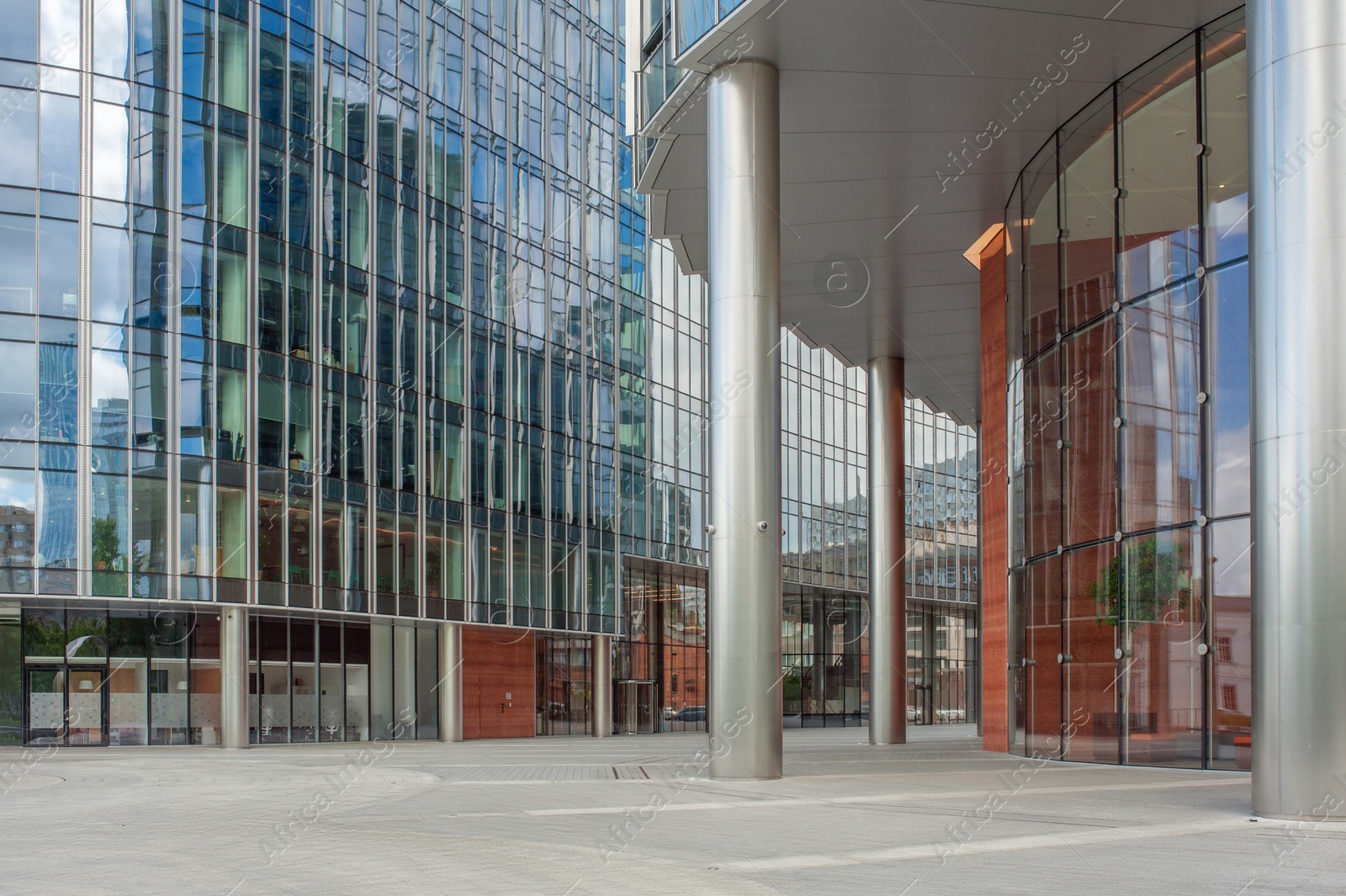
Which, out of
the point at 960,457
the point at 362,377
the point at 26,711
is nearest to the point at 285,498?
the point at 362,377

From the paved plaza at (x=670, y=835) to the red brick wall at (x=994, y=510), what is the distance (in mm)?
6190

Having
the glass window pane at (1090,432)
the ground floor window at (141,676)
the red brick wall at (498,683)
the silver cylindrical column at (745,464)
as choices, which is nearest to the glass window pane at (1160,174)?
the glass window pane at (1090,432)

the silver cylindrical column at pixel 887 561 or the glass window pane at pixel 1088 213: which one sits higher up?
the glass window pane at pixel 1088 213

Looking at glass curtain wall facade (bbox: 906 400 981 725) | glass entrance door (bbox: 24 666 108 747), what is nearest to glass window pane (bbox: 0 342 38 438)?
glass entrance door (bbox: 24 666 108 747)

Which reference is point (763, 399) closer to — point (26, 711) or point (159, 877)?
point (159, 877)

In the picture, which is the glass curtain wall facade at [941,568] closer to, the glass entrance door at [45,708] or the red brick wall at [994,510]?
the red brick wall at [994,510]

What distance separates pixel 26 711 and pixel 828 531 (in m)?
39.3

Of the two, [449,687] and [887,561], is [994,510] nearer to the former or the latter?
[887,561]

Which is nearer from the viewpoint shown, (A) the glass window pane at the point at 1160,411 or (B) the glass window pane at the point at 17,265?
(A) the glass window pane at the point at 1160,411

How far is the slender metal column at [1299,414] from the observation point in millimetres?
10469

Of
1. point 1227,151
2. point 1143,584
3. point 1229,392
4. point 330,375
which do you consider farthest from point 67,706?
point 1227,151

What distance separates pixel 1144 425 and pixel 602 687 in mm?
31796

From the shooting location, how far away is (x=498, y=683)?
41531mm

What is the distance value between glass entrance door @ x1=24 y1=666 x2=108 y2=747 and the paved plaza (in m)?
13.1
